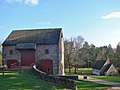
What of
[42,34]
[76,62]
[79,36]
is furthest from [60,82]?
[79,36]

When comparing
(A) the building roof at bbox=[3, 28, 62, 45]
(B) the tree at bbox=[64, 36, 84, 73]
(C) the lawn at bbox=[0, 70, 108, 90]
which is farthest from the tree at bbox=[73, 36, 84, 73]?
(C) the lawn at bbox=[0, 70, 108, 90]

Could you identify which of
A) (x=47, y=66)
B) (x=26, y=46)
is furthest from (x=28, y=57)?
(x=47, y=66)

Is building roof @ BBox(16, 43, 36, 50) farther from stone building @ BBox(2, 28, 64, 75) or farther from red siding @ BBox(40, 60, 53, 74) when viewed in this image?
red siding @ BBox(40, 60, 53, 74)

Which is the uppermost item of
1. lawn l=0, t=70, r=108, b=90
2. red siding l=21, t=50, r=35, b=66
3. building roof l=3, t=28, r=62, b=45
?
building roof l=3, t=28, r=62, b=45

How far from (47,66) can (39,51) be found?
3377 millimetres


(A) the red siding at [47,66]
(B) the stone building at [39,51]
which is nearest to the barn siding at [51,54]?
(B) the stone building at [39,51]

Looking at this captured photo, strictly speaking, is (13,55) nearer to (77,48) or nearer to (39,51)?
(39,51)

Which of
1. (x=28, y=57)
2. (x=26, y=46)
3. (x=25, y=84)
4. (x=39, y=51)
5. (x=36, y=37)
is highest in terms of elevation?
(x=36, y=37)

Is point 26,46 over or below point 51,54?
over

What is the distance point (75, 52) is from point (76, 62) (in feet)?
13.2

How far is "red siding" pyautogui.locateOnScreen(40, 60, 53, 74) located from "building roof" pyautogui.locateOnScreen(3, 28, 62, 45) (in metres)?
3.69

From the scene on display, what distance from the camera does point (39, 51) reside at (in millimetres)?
52188

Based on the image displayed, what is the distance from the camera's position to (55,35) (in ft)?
173

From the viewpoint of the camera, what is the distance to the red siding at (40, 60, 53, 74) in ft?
169
